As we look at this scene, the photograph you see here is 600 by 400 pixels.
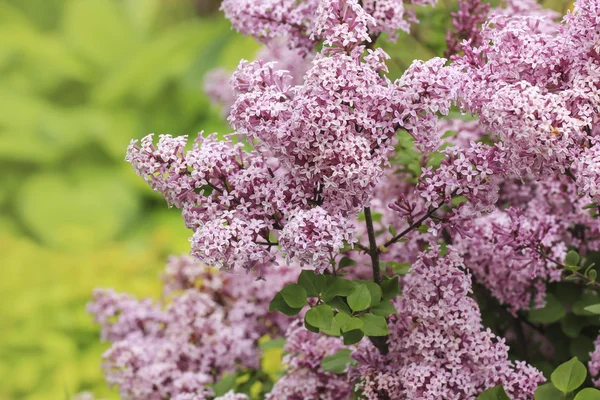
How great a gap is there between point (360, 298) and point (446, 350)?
0.14 m

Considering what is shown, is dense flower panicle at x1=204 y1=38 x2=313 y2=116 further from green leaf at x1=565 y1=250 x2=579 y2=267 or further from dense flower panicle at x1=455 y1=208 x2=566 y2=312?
green leaf at x1=565 y1=250 x2=579 y2=267

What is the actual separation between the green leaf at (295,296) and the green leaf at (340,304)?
37 millimetres

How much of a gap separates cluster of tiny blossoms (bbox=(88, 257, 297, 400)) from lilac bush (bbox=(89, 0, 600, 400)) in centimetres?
2

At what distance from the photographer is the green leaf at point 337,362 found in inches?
43.2

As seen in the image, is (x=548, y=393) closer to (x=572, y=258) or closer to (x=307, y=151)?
(x=572, y=258)

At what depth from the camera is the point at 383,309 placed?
975 mm

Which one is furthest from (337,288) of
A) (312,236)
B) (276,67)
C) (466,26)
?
(276,67)

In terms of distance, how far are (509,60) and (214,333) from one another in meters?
0.72

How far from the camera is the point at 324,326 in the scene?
909mm

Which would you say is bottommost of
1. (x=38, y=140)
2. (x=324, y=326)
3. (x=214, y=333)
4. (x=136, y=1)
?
(x=324, y=326)

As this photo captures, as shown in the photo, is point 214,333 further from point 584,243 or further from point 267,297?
point 584,243

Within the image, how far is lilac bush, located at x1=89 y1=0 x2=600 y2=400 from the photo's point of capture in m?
0.86

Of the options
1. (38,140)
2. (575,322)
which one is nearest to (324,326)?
(575,322)

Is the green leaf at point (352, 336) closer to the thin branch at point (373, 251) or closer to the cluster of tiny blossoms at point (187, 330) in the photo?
the thin branch at point (373, 251)
